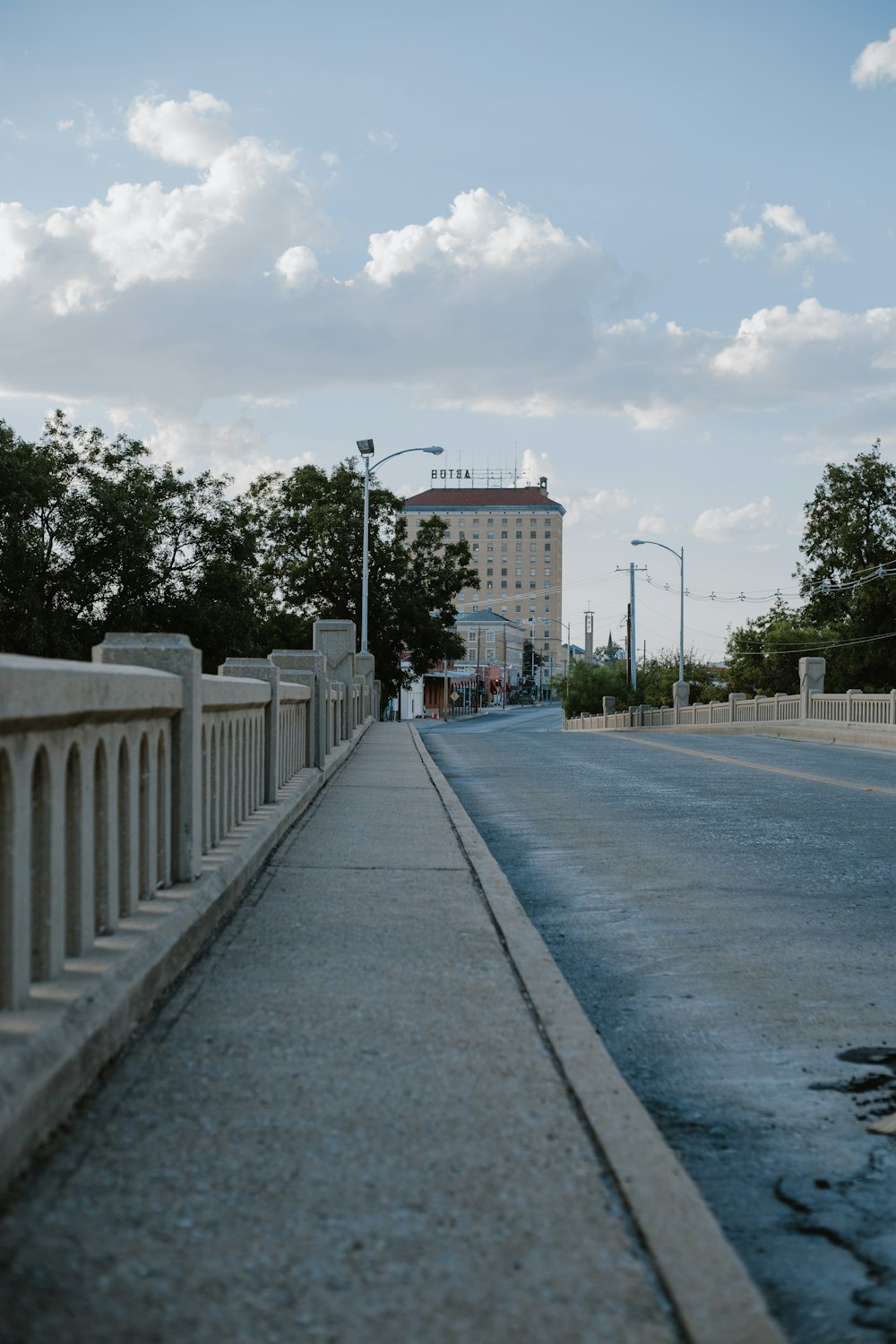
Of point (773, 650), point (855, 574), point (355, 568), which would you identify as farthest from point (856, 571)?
point (355, 568)

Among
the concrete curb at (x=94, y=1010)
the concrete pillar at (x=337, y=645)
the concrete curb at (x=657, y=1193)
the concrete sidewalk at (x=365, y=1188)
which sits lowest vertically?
the concrete curb at (x=657, y=1193)

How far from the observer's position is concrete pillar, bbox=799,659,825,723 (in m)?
38.6

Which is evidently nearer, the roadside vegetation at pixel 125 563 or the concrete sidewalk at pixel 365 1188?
the concrete sidewalk at pixel 365 1188

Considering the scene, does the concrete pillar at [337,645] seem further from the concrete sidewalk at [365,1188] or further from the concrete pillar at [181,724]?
the concrete sidewalk at [365,1188]

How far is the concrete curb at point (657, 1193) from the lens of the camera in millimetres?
2389

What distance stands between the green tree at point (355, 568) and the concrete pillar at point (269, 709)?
50.3 metres

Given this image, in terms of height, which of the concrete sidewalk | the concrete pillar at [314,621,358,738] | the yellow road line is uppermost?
the concrete pillar at [314,621,358,738]

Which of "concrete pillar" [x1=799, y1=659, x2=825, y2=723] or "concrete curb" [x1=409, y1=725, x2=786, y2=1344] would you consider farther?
"concrete pillar" [x1=799, y1=659, x2=825, y2=723]

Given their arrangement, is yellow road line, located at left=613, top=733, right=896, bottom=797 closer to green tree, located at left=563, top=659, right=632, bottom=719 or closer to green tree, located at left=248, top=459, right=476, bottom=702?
green tree, located at left=248, top=459, right=476, bottom=702

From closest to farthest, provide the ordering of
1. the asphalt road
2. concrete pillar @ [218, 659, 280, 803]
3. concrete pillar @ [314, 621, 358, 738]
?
the asphalt road → concrete pillar @ [218, 659, 280, 803] → concrete pillar @ [314, 621, 358, 738]

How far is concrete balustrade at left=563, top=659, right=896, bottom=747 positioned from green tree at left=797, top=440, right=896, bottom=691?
48.3ft

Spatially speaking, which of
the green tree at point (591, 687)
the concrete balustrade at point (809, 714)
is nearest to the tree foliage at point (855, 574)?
the concrete balustrade at point (809, 714)

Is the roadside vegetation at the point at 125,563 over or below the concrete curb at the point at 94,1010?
over

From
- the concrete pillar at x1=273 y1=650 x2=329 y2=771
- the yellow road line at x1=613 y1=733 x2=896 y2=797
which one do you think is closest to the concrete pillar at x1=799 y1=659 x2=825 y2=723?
the yellow road line at x1=613 y1=733 x2=896 y2=797
